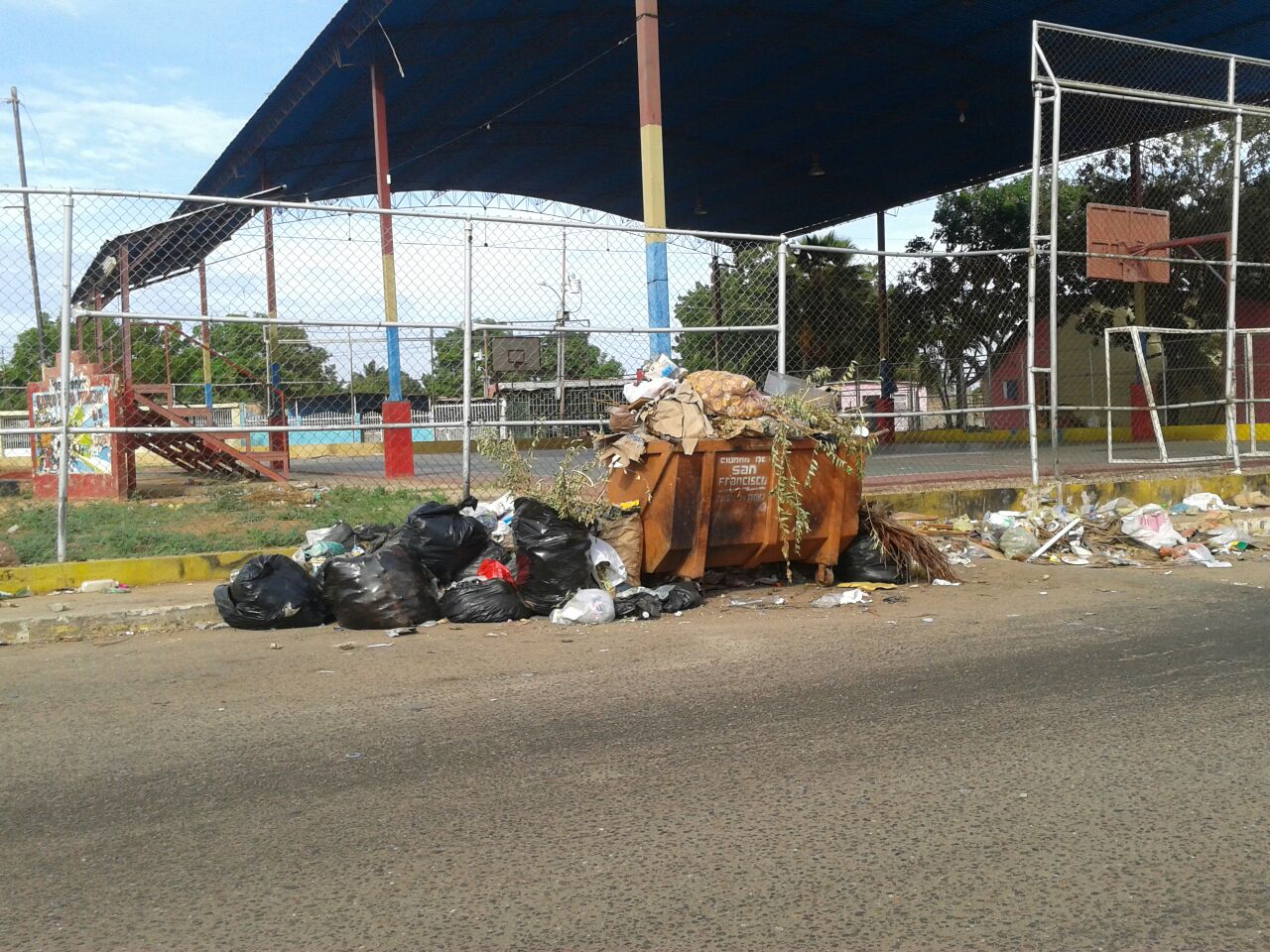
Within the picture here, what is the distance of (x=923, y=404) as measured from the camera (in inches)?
629

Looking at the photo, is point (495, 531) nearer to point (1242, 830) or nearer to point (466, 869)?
point (466, 869)

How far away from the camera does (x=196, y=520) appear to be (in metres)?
9.99

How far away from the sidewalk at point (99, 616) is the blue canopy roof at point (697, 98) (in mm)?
11613

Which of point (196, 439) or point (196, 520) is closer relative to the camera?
point (196, 520)

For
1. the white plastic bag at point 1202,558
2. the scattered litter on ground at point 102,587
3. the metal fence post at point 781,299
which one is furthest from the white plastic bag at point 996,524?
the scattered litter on ground at point 102,587

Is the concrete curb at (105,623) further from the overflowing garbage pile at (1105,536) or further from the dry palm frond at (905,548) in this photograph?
the overflowing garbage pile at (1105,536)

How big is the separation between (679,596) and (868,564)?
1.64 metres

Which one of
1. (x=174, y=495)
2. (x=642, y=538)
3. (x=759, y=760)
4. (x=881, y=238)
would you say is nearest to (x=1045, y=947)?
(x=759, y=760)

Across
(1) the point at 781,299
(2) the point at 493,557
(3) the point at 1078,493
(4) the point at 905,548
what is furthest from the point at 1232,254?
(2) the point at 493,557

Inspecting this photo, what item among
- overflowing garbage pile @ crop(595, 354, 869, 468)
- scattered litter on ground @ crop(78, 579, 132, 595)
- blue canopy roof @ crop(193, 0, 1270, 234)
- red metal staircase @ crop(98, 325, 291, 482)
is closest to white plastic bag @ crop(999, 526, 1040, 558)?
overflowing garbage pile @ crop(595, 354, 869, 468)

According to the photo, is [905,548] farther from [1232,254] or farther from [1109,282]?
[1109,282]

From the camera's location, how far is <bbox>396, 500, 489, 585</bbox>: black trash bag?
689cm

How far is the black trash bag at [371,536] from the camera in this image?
24.4ft

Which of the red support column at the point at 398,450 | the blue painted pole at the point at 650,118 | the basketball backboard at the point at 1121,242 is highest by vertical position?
the blue painted pole at the point at 650,118
